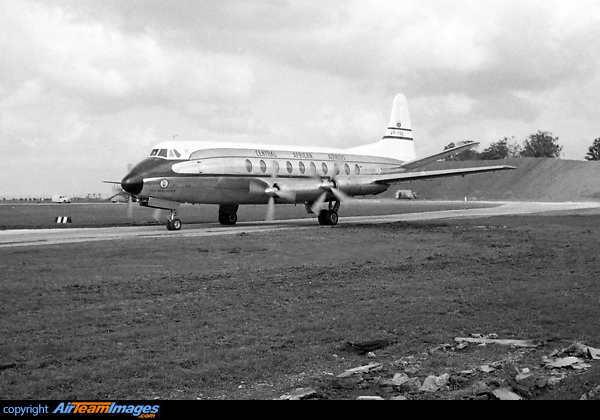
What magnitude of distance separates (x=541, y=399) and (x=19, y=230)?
29.1 meters

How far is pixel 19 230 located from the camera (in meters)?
30.6

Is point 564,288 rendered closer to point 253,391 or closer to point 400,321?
point 400,321

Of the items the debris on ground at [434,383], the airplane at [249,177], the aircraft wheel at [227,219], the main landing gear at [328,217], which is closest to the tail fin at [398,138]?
the airplane at [249,177]

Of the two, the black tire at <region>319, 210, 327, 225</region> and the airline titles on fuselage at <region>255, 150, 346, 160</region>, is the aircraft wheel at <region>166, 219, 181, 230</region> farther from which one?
the black tire at <region>319, 210, 327, 225</region>

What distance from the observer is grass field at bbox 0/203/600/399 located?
775 cm

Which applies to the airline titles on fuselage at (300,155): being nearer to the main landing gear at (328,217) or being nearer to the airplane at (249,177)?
the airplane at (249,177)

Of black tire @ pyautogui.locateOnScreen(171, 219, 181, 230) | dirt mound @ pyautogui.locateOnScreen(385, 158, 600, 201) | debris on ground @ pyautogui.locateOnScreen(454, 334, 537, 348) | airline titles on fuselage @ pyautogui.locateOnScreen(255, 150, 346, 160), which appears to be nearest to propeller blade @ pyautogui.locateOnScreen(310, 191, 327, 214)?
airline titles on fuselage @ pyautogui.locateOnScreen(255, 150, 346, 160)

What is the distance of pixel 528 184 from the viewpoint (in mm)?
129000

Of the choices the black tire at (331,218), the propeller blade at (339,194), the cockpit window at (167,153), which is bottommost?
the black tire at (331,218)

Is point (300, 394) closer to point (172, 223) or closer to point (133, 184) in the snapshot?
point (133, 184)

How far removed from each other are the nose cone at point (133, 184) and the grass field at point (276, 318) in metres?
7.97

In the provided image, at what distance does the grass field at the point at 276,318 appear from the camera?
775cm

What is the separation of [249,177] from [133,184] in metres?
6.93

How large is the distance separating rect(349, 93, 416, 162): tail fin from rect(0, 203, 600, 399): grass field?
23.4 meters
